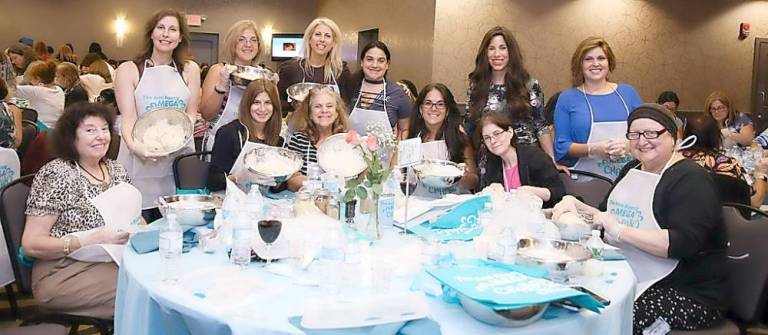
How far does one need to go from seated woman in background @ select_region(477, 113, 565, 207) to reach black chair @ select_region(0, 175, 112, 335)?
70.6 inches

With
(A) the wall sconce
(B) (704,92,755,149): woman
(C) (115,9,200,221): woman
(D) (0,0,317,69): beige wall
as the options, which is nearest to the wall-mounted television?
(D) (0,0,317,69): beige wall

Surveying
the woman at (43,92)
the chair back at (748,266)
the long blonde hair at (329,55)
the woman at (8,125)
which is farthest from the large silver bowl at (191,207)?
the woman at (43,92)

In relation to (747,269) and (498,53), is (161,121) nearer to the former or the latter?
(498,53)

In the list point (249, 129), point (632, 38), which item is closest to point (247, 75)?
point (249, 129)

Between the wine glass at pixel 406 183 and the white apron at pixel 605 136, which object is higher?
the white apron at pixel 605 136

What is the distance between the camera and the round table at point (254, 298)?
1.48 m

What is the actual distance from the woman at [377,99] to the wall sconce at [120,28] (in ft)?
32.2

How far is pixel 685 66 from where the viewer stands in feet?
27.6

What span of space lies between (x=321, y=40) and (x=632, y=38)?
18.1 ft

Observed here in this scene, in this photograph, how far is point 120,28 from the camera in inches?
484

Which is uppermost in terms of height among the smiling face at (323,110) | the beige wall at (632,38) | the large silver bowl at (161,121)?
the beige wall at (632,38)

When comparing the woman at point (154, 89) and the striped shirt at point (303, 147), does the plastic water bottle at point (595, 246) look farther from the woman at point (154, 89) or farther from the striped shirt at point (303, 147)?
the woman at point (154, 89)

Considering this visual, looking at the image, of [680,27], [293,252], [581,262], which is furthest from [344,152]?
[680,27]

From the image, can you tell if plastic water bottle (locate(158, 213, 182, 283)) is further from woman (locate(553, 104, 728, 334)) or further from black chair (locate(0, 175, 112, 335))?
woman (locate(553, 104, 728, 334))
